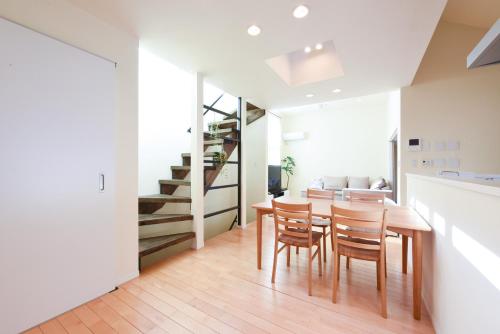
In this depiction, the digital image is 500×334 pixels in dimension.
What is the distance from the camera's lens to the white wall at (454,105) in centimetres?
294

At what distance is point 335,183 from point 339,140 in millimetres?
1462

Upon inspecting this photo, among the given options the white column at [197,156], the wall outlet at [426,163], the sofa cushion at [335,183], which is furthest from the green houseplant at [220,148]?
the sofa cushion at [335,183]

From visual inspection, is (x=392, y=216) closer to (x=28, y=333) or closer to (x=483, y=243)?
(x=483, y=243)

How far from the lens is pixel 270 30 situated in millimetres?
2016

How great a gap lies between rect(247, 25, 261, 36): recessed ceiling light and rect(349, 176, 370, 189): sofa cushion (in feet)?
17.5

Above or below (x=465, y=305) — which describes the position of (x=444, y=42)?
above

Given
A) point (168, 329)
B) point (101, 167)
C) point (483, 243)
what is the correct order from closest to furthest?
point (483, 243), point (168, 329), point (101, 167)

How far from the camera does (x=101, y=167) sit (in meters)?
1.91

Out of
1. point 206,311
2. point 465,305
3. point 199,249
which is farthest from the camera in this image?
point 199,249

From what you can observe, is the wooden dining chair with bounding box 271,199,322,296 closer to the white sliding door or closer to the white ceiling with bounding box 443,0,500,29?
the white sliding door

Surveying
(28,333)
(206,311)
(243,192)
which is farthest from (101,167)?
(243,192)

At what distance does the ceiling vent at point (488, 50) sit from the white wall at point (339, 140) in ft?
16.0

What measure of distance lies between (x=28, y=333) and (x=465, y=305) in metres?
2.84

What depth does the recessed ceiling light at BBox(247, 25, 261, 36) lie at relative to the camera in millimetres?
1979
